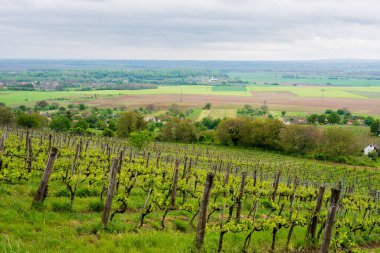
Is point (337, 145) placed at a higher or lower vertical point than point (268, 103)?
lower

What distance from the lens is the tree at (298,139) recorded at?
73125mm

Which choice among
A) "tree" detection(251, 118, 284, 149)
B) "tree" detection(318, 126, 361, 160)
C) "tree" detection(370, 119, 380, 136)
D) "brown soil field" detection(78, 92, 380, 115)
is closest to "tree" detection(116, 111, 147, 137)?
"tree" detection(251, 118, 284, 149)

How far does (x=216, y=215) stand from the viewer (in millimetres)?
16797

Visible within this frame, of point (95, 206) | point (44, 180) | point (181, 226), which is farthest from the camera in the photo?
point (95, 206)

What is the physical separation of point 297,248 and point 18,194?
11.1 metres

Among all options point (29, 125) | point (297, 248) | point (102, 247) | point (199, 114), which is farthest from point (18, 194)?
point (199, 114)

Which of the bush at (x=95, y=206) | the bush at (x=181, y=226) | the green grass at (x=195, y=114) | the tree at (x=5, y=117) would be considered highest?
the bush at (x=95, y=206)

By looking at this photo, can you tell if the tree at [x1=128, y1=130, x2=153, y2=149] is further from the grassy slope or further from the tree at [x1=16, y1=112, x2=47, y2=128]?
the grassy slope

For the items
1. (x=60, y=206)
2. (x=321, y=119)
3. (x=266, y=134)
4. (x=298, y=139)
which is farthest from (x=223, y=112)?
(x=60, y=206)

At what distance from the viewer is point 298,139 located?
73.0 meters

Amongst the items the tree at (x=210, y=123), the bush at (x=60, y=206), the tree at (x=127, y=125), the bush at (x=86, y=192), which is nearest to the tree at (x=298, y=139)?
the tree at (x=127, y=125)

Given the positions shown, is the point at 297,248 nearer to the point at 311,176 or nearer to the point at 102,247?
the point at 102,247

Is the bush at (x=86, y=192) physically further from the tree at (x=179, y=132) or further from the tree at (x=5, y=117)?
the tree at (x=5, y=117)

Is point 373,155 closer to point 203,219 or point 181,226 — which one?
point 181,226
